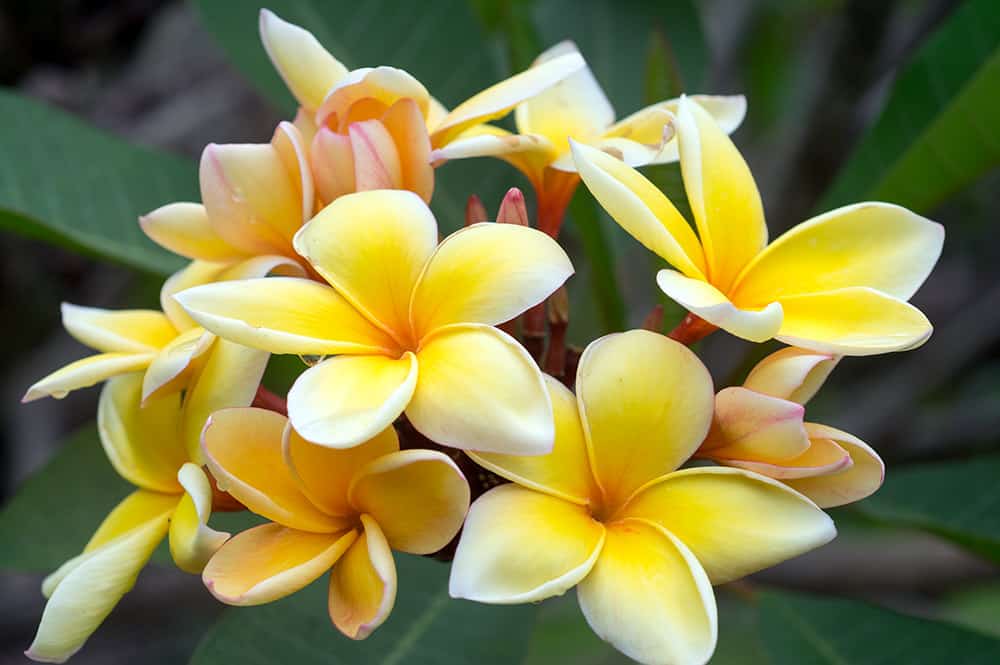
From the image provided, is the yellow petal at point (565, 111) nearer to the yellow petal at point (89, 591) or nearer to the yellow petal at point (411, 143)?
the yellow petal at point (411, 143)

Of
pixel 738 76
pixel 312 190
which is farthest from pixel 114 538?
pixel 738 76

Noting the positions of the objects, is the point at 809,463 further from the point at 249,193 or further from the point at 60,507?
the point at 60,507

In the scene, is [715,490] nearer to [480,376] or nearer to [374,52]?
[480,376]

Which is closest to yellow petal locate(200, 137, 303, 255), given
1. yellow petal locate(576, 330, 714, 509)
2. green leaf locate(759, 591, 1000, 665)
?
yellow petal locate(576, 330, 714, 509)

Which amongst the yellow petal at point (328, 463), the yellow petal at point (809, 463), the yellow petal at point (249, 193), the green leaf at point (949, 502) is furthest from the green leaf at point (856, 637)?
the yellow petal at point (249, 193)

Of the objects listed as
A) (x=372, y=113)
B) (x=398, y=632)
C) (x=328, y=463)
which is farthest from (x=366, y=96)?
(x=398, y=632)

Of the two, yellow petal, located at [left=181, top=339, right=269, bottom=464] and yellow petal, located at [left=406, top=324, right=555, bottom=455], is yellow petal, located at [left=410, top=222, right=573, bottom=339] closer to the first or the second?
yellow petal, located at [left=406, top=324, right=555, bottom=455]

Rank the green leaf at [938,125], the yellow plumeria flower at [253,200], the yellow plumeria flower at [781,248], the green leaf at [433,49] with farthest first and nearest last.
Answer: the green leaf at [433,49] < the green leaf at [938,125] < the yellow plumeria flower at [253,200] < the yellow plumeria flower at [781,248]
